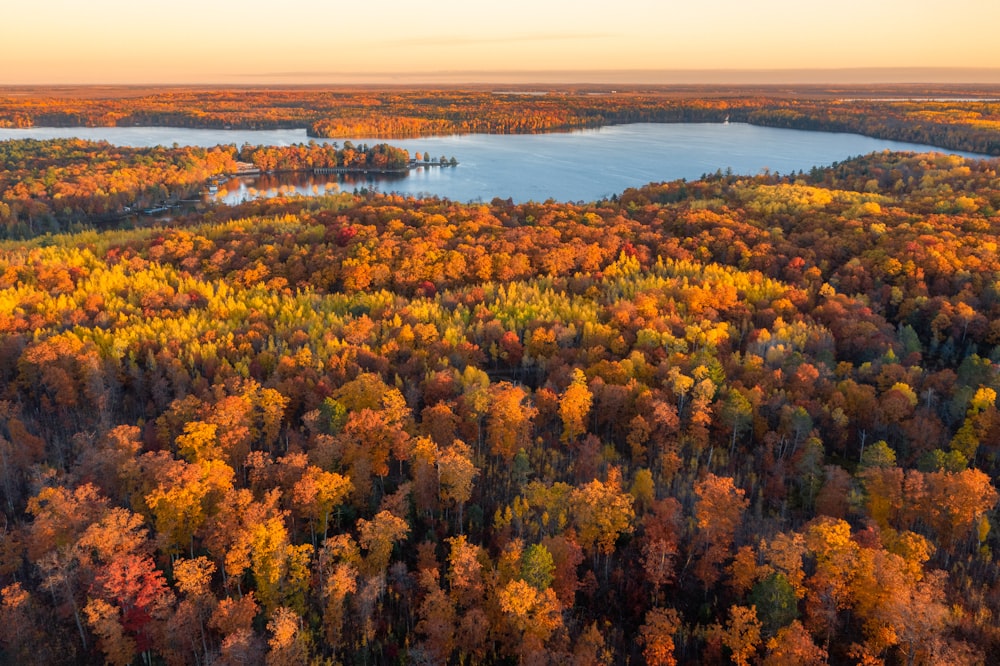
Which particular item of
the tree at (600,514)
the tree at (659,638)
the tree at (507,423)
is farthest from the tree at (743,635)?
the tree at (507,423)

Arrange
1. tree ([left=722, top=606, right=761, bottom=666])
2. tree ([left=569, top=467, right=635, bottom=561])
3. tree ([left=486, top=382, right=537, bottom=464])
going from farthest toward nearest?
1. tree ([left=486, top=382, right=537, bottom=464])
2. tree ([left=569, top=467, right=635, bottom=561])
3. tree ([left=722, top=606, right=761, bottom=666])

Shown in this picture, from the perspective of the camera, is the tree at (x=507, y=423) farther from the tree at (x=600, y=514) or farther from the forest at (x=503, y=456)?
the tree at (x=600, y=514)

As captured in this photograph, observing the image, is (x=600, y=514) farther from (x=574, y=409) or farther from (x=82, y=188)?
(x=82, y=188)

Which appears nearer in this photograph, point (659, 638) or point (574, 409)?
point (659, 638)

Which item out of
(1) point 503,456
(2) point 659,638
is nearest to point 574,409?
(1) point 503,456

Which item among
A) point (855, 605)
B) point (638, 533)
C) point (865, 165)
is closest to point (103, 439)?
point (638, 533)

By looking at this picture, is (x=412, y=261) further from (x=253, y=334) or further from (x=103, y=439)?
(x=103, y=439)

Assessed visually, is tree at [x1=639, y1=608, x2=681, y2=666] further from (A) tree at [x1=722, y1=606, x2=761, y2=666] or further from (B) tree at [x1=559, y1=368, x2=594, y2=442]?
(B) tree at [x1=559, y1=368, x2=594, y2=442]

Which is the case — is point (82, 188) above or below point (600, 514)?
above

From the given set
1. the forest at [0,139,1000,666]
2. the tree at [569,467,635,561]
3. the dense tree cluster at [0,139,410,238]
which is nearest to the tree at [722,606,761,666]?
the forest at [0,139,1000,666]
